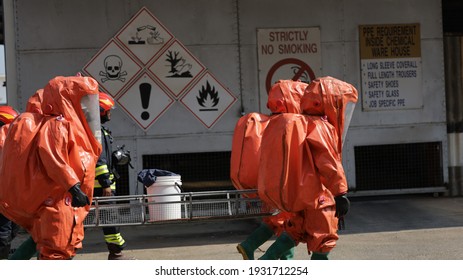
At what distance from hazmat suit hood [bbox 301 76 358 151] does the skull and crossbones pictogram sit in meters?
5.07

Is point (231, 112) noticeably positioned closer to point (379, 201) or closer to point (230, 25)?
point (230, 25)

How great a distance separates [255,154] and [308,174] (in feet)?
3.86

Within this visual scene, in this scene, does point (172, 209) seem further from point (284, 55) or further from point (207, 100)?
point (284, 55)

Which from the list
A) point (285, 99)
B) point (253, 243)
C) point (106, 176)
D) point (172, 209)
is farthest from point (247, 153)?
point (106, 176)

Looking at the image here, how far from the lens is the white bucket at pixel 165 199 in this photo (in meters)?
7.48

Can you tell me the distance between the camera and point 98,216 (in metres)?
6.88

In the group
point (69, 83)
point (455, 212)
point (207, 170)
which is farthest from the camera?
point (207, 170)

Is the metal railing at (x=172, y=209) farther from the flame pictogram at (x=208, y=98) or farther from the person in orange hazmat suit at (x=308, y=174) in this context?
the flame pictogram at (x=208, y=98)

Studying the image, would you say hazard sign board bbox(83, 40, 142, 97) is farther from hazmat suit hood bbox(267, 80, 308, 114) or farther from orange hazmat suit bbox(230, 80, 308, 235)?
hazmat suit hood bbox(267, 80, 308, 114)

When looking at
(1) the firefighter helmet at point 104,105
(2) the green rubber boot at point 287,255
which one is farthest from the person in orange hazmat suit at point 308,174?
(1) the firefighter helmet at point 104,105

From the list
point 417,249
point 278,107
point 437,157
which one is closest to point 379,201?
point 437,157

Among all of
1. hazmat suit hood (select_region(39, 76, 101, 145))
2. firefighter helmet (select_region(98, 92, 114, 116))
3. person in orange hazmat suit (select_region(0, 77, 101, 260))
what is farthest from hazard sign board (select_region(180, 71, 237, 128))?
person in orange hazmat suit (select_region(0, 77, 101, 260))

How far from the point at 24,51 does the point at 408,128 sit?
19.0 feet

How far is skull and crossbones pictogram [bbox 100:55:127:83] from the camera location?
A: 10.9 metres
